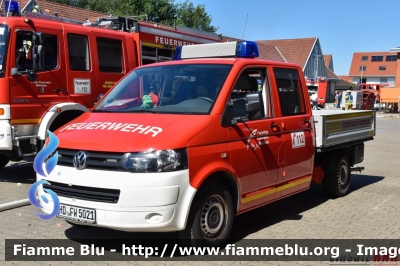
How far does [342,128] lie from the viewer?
7.74 meters

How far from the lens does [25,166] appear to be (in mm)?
10828

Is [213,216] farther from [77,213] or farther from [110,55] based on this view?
[110,55]

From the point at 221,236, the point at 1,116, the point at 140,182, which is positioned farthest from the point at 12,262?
the point at 1,116

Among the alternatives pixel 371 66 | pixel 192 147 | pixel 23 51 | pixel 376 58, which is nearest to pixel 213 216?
pixel 192 147

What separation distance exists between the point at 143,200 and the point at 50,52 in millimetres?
4906

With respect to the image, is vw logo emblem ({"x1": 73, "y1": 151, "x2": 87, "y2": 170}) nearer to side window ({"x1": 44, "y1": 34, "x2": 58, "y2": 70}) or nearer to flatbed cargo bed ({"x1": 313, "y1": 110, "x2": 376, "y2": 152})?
flatbed cargo bed ({"x1": 313, "y1": 110, "x2": 376, "y2": 152})

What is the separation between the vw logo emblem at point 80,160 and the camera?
15.5 ft

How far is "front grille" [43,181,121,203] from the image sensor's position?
4.57 meters

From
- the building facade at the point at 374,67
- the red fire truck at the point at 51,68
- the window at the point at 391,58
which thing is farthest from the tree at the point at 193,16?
the window at the point at 391,58

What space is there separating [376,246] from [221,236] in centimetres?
179

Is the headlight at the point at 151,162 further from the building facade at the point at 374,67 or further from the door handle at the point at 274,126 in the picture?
the building facade at the point at 374,67

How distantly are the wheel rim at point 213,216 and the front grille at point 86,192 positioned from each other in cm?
94

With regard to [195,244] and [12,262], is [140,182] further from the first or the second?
[12,262]

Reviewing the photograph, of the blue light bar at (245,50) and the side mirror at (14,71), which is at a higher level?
the blue light bar at (245,50)
